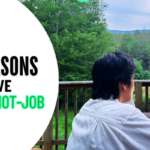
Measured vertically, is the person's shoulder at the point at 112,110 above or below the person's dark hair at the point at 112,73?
below

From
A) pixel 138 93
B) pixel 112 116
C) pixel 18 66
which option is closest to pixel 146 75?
pixel 138 93

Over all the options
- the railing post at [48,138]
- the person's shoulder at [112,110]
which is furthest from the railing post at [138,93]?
the person's shoulder at [112,110]

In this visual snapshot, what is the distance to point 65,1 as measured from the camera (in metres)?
10.5

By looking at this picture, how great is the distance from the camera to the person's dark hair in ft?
2.43

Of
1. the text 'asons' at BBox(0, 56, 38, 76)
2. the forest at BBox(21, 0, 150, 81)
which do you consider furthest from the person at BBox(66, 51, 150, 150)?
the forest at BBox(21, 0, 150, 81)

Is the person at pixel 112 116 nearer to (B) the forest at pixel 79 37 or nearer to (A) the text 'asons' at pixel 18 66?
(A) the text 'asons' at pixel 18 66

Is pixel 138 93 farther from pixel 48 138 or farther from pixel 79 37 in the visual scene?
pixel 79 37

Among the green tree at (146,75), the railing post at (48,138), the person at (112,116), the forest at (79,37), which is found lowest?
the railing post at (48,138)

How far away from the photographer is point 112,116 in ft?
2.07

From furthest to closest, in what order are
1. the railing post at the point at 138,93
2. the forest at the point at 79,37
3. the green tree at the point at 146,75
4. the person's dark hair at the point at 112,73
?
the forest at the point at 79,37
the green tree at the point at 146,75
the railing post at the point at 138,93
the person's dark hair at the point at 112,73

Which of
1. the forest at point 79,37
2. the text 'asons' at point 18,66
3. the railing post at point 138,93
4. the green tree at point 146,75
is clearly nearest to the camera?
the railing post at point 138,93

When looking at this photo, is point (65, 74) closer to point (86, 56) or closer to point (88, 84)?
point (86, 56)

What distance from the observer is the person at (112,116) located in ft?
2.05

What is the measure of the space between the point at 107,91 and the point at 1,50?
93.9 inches
